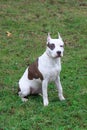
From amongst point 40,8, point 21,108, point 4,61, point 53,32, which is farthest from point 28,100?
point 40,8

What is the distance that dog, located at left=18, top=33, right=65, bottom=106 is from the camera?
22.4 ft

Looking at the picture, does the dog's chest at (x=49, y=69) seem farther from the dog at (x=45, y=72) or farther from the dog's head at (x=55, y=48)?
the dog's head at (x=55, y=48)

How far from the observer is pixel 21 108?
7.12m

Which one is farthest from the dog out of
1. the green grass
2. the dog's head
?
the green grass

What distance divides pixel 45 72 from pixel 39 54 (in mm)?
3611

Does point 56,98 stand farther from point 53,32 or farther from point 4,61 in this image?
point 53,32

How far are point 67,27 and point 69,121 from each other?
21.9 feet

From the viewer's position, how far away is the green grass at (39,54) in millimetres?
6672

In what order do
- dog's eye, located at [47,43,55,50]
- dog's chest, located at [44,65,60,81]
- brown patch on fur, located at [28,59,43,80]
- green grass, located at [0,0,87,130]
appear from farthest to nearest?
1. brown patch on fur, located at [28,59,43,80]
2. dog's chest, located at [44,65,60,81]
3. dog's eye, located at [47,43,55,50]
4. green grass, located at [0,0,87,130]

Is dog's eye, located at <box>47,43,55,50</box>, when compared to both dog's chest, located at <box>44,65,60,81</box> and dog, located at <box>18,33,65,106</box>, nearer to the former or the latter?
dog, located at <box>18,33,65,106</box>

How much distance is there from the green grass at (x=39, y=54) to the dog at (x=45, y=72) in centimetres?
18

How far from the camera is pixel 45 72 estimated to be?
704cm

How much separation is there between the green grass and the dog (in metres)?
0.18

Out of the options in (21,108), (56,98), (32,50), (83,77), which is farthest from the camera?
(32,50)
